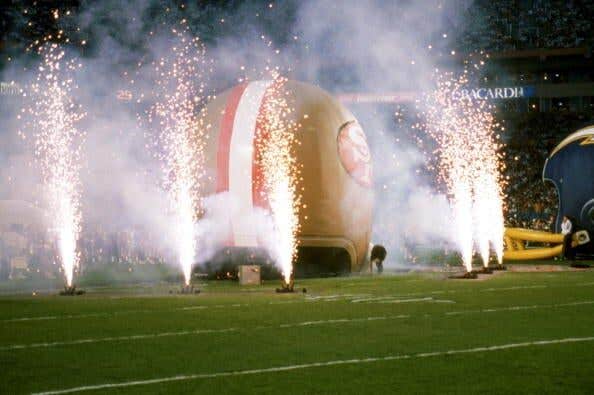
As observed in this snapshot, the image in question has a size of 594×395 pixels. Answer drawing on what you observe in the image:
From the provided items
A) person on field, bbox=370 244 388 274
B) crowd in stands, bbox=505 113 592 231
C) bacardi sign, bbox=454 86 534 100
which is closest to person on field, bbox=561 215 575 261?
person on field, bbox=370 244 388 274

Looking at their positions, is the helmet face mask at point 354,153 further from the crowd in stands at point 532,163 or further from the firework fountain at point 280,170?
the crowd in stands at point 532,163

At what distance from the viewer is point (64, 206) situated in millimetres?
23844

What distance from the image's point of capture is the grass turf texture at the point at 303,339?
9672 millimetres

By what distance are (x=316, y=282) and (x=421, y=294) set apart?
4.70 metres

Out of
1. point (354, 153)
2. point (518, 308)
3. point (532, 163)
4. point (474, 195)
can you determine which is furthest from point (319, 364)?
point (532, 163)

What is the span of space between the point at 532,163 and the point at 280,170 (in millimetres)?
49385

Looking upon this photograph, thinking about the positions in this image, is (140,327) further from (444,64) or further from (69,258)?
(444,64)

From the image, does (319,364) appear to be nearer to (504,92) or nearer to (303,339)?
(303,339)

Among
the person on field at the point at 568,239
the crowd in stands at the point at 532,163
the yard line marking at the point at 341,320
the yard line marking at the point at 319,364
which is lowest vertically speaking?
the yard line marking at the point at 319,364

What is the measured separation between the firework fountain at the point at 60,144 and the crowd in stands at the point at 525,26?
40551 mm

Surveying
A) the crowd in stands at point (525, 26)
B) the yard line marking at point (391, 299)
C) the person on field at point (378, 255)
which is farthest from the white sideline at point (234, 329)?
the crowd in stands at point (525, 26)

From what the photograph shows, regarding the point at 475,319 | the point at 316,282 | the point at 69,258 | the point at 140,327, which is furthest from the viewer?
the point at 316,282

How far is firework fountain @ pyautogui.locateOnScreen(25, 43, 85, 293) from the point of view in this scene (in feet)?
78.6

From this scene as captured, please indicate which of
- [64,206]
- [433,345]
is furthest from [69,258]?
[433,345]
